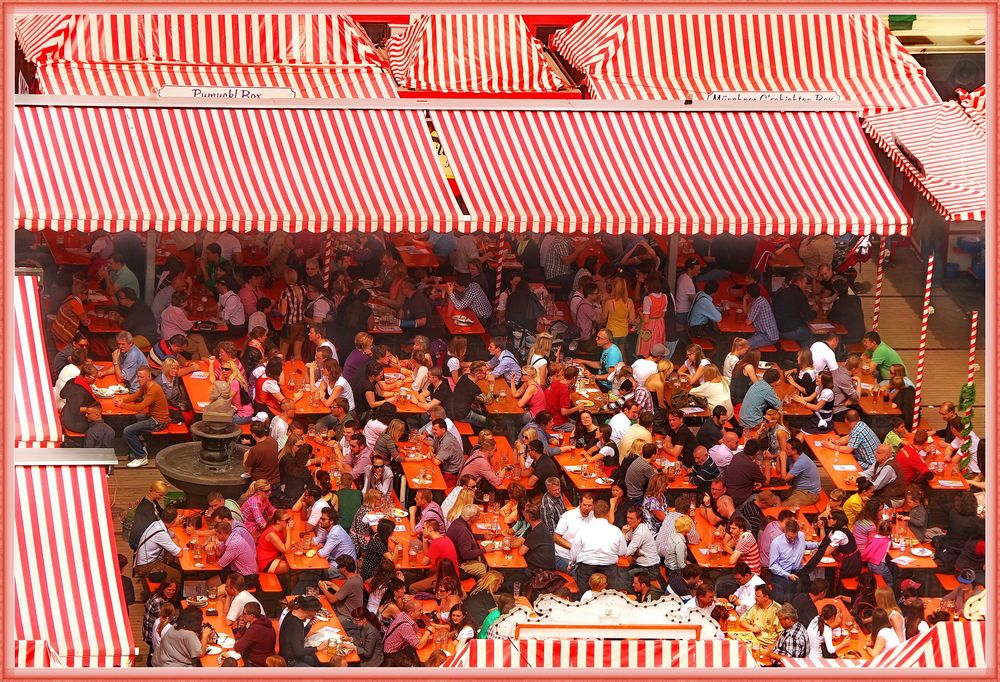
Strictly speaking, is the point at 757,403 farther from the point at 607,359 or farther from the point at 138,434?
the point at 138,434

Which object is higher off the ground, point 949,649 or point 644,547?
point 644,547

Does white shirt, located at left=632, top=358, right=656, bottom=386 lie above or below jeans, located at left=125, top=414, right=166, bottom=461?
above

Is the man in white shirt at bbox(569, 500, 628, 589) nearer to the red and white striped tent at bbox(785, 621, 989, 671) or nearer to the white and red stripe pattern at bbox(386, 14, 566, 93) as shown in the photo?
the red and white striped tent at bbox(785, 621, 989, 671)

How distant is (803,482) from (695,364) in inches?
116

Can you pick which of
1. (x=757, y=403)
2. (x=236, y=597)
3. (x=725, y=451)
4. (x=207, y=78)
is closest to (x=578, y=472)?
(x=725, y=451)

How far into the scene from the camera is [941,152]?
1154 inches

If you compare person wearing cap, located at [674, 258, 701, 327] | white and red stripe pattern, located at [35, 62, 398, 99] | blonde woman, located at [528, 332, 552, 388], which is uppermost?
white and red stripe pattern, located at [35, 62, 398, 99]

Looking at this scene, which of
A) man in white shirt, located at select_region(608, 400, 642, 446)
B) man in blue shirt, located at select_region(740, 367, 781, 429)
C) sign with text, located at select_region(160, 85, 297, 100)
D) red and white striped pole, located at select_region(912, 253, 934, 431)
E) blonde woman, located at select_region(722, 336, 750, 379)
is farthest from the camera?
sign with text, located at select_region(160, 85, 297, 100)

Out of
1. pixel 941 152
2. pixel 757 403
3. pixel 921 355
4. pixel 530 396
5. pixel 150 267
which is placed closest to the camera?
pixel 757 403

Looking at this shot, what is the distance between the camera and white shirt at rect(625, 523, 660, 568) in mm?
22047

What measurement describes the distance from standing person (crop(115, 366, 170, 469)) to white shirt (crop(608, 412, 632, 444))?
5.94 metres

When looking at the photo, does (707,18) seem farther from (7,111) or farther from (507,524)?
(7,111)

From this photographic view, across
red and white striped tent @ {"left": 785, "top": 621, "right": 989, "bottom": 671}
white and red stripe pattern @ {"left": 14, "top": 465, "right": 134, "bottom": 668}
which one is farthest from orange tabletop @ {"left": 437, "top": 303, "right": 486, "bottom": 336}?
red and white striped tent @ {"left": 785, "top": 621, "right": 989, "bottom": 671}

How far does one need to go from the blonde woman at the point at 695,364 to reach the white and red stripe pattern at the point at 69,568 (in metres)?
10.1
